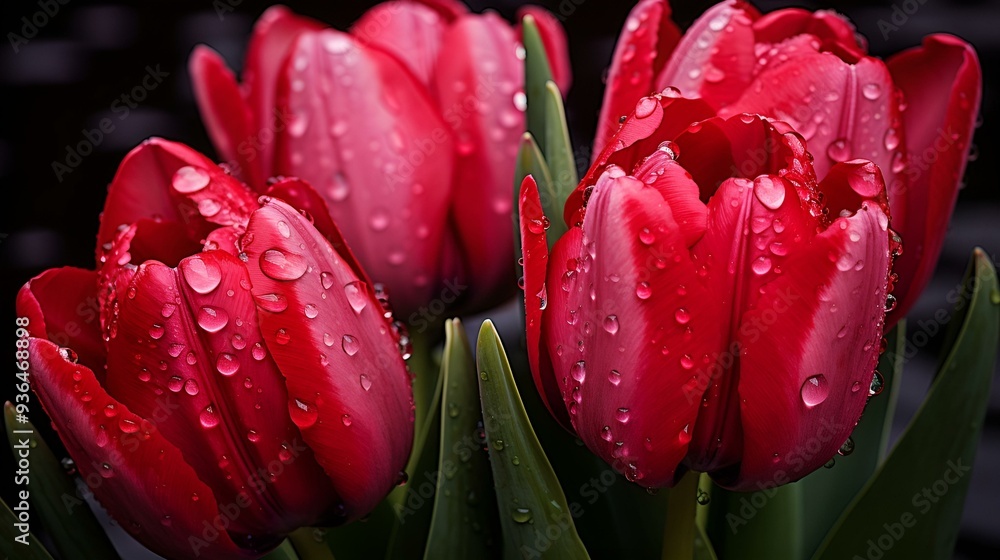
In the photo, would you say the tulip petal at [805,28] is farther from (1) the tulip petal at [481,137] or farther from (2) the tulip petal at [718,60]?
(1) the tulip petal at [481,137]

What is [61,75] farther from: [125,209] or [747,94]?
[747,94]

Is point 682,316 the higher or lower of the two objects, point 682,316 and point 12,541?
the higher

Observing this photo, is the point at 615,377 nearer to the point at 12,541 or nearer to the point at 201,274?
the point at 201,274

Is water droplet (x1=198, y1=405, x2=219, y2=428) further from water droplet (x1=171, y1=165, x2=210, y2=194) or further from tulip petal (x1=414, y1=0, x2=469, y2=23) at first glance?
tulip petal (x1=414, y1=0, x2=469, y2=23)

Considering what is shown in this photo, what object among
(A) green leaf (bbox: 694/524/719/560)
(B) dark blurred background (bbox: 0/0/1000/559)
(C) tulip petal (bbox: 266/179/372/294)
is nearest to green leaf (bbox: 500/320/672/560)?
(A) green leaf (bbox: 694/524/719/560)

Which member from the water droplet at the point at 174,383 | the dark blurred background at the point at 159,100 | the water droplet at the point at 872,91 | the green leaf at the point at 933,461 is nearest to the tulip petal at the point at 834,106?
the water droplet at the point at 872,91

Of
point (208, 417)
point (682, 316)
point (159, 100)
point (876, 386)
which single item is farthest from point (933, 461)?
point (159, 100)
